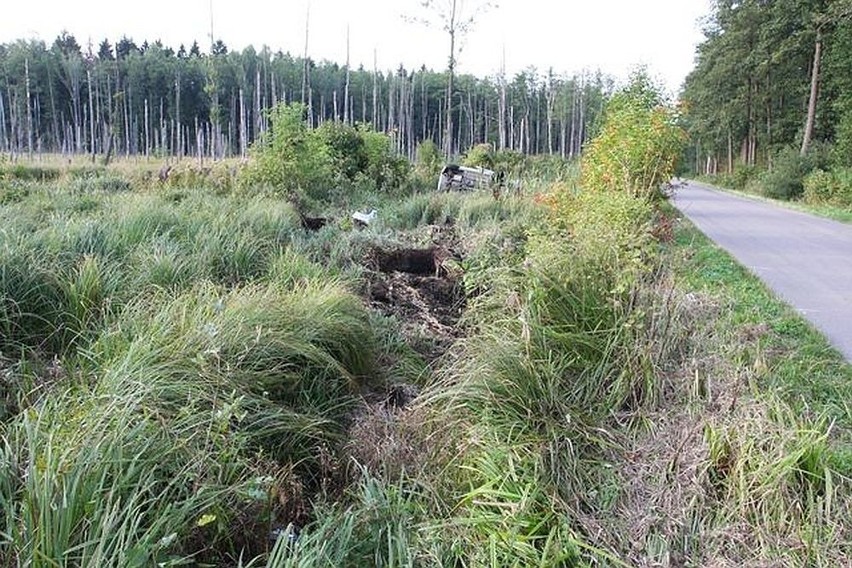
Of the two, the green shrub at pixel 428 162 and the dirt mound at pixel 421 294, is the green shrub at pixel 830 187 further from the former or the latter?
the dirt mound at pixel 421 294

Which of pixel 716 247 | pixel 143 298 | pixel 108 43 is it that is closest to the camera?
pixel 143 298

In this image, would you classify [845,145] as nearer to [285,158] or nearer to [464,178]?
[464,178]

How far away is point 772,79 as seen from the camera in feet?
109

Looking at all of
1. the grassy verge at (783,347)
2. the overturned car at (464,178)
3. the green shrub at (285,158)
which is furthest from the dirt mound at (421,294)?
the overturned car at (464,178)

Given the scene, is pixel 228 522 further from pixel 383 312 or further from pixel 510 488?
pixel 383 312

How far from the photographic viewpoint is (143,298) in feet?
14.6

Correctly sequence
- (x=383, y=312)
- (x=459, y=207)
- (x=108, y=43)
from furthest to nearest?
1. (x=108, y=43)
2. (x=459, y=207)
3. (x=383, y=312)

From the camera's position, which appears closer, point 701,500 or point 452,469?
point 701,500

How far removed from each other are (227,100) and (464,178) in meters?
47.9

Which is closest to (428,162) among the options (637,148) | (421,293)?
(637,148)

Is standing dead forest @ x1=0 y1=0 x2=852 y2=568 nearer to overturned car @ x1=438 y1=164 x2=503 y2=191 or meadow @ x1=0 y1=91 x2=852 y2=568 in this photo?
meadow @ x1=0 y1=91 x2=852 y2=568

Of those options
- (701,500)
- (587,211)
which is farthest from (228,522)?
(587,211)

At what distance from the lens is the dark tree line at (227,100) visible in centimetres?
4791

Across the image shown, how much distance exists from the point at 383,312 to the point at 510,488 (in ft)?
10.2
